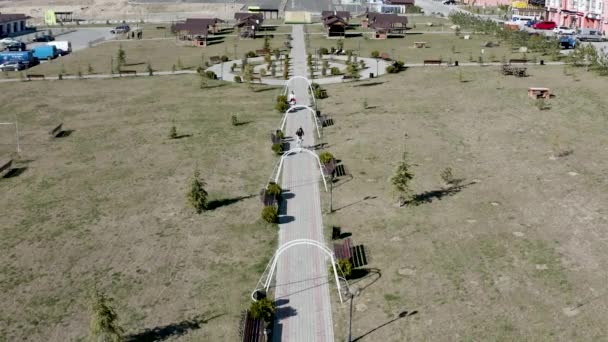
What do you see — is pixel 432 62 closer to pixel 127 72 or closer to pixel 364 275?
pixel 127 72

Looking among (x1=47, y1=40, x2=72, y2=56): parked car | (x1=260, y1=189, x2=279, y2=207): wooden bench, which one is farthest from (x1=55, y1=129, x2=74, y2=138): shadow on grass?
(x1=47, y1=40, x2=72, y2=56): parked car

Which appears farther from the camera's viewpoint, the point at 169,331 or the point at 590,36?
the point at 590,36

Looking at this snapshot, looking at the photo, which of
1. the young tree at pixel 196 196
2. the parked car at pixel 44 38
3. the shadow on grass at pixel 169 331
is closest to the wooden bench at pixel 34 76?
the parked car at pixel 44 38

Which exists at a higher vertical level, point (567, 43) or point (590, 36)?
point (590, 36)

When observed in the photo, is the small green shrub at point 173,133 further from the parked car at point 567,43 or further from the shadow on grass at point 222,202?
the parked car at point 567,43

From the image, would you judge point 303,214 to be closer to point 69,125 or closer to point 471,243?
point 471,243

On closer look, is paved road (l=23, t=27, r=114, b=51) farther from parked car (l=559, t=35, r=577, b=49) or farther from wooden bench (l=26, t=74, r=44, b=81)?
parked car (l=559, t=35, r=577, b=49)

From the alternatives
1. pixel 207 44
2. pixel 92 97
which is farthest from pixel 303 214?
pixel 207 44

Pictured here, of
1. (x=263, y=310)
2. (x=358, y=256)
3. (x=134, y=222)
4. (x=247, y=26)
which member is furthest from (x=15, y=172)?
(x=247, y=26)
